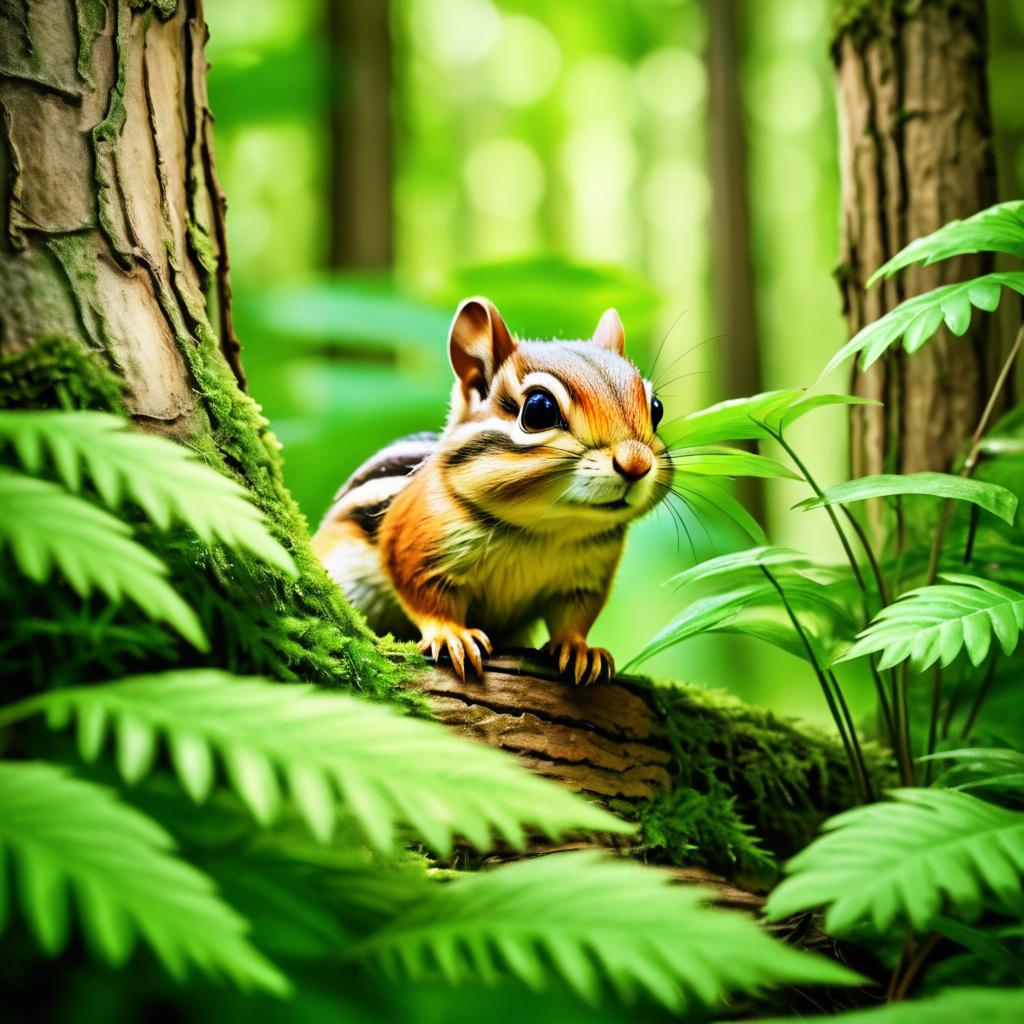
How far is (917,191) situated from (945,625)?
1481 millimetres

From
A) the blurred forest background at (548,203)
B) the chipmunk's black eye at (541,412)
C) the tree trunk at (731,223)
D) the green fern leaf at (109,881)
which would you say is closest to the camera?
the green fern leaf at (109,881)

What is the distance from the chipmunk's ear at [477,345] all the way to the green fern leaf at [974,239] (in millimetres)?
747

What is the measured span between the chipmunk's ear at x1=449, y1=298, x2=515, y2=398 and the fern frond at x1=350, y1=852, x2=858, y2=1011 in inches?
47.3

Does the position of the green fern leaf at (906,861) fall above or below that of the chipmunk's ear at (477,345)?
below

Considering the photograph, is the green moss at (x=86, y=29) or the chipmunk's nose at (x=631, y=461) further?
the chipmunk's nose at (x=631, y=461)

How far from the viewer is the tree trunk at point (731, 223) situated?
6113mm

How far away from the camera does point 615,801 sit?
182 centimetres

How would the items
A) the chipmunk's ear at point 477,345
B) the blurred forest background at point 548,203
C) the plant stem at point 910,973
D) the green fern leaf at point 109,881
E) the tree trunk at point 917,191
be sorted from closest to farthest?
the green fern leaf at point 109,881 → the plant stem at point 910,973 → the chipmunk's ear at point 477,345 → the tree trunk at point 917,191 → the blurred forest background at point 548,203

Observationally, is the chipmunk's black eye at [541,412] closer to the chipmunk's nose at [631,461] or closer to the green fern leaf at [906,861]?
the chipmunk's nose at [631,461]

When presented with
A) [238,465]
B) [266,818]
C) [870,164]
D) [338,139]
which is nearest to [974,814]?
[266,818]

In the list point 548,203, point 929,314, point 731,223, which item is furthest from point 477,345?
point 548,203

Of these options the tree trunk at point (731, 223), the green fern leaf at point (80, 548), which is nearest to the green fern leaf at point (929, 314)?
the green fern leaf at point (80, 548)

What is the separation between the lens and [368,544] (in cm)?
228

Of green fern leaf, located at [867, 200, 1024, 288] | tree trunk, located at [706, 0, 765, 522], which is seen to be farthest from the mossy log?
tree trunk, located at [706, 0, 765, 522]
